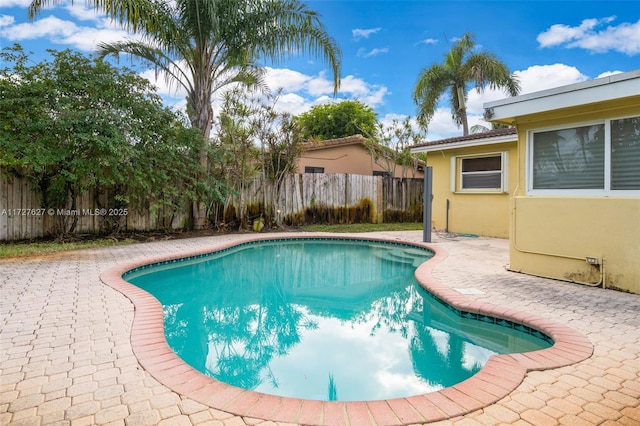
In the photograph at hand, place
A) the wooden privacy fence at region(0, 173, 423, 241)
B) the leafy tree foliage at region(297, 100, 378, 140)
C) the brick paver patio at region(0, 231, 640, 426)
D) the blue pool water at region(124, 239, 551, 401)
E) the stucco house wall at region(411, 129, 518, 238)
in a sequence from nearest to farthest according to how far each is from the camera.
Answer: the brick paver patio at region(0, 231, 640, 426) → the blue pool water at region(124, 239, 551, 401) → the wooden privacy fence at region(0, 173, 423, 241) → the stucco house wall at region(411, 129, 518, 238) → the leafy tree foliage at region(297, 100, 378, 140)

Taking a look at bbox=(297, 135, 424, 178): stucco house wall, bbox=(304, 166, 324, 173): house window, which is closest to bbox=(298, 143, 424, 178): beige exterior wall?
bbox=(297, 135, 424, 178): stucco house wall

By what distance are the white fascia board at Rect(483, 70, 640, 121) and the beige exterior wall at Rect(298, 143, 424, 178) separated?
40.9ft

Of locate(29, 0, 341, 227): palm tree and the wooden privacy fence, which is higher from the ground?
locate(29, 0, 341, 227): palm tree

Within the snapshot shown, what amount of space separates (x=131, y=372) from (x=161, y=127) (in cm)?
835

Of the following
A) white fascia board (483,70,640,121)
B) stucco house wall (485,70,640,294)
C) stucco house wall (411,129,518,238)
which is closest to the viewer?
white fascia board (483,70,640,121)

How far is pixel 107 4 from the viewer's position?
26.6ft

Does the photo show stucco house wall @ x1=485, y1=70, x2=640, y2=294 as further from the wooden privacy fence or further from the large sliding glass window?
the wooden privacy fence

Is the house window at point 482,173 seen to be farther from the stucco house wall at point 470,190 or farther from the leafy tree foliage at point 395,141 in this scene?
the leafy tree foliage at point 395,141

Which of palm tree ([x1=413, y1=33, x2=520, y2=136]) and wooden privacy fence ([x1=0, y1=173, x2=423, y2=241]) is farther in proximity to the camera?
palm tree ([x1=413, y1=33, x2=520, y2=136])

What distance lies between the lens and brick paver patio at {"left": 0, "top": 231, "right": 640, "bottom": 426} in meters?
2.15

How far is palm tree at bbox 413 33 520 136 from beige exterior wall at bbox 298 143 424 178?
11.3 feet

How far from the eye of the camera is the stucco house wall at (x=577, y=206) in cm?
484

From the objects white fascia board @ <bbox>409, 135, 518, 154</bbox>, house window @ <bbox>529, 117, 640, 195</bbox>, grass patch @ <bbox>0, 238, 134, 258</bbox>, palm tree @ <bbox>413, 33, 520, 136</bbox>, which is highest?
palm tree @ <bbox>413, 33, 520, 136</bbox>

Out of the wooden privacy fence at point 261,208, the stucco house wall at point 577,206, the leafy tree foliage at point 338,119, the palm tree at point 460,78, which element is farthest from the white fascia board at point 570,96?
the leafy tree foliage at point 338,119
